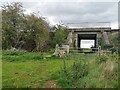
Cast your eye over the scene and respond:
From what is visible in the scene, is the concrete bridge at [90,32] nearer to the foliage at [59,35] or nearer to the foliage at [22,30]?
the foliage at [59,35]

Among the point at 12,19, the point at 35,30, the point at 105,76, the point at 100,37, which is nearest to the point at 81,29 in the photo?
the point at 100,37

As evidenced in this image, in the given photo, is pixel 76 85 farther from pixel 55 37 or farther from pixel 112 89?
pixel 55 37

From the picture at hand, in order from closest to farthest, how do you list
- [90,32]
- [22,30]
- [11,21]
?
[11,21], [22,30], [90,32]

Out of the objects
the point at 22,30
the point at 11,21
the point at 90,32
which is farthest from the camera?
the point at 90,32

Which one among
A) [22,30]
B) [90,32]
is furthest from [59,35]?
[90,32]

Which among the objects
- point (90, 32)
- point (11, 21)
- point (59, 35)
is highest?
point (11, 21)

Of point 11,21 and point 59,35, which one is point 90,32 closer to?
point 59,35

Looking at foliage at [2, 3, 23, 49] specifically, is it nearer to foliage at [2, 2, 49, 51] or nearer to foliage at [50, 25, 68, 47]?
foliage at [2, 2, 49, 51]

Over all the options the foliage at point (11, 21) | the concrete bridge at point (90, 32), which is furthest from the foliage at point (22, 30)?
the concrete bridge at point (90, 32)

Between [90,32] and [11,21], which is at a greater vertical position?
[11,21]

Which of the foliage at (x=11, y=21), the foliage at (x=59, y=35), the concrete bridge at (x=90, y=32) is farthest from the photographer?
the concrete bridge at (x=90, y=32)

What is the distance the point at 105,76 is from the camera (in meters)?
6.20

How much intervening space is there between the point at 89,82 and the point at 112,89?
2.08ft

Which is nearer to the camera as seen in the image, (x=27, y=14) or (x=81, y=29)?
(x=27, y=14)
